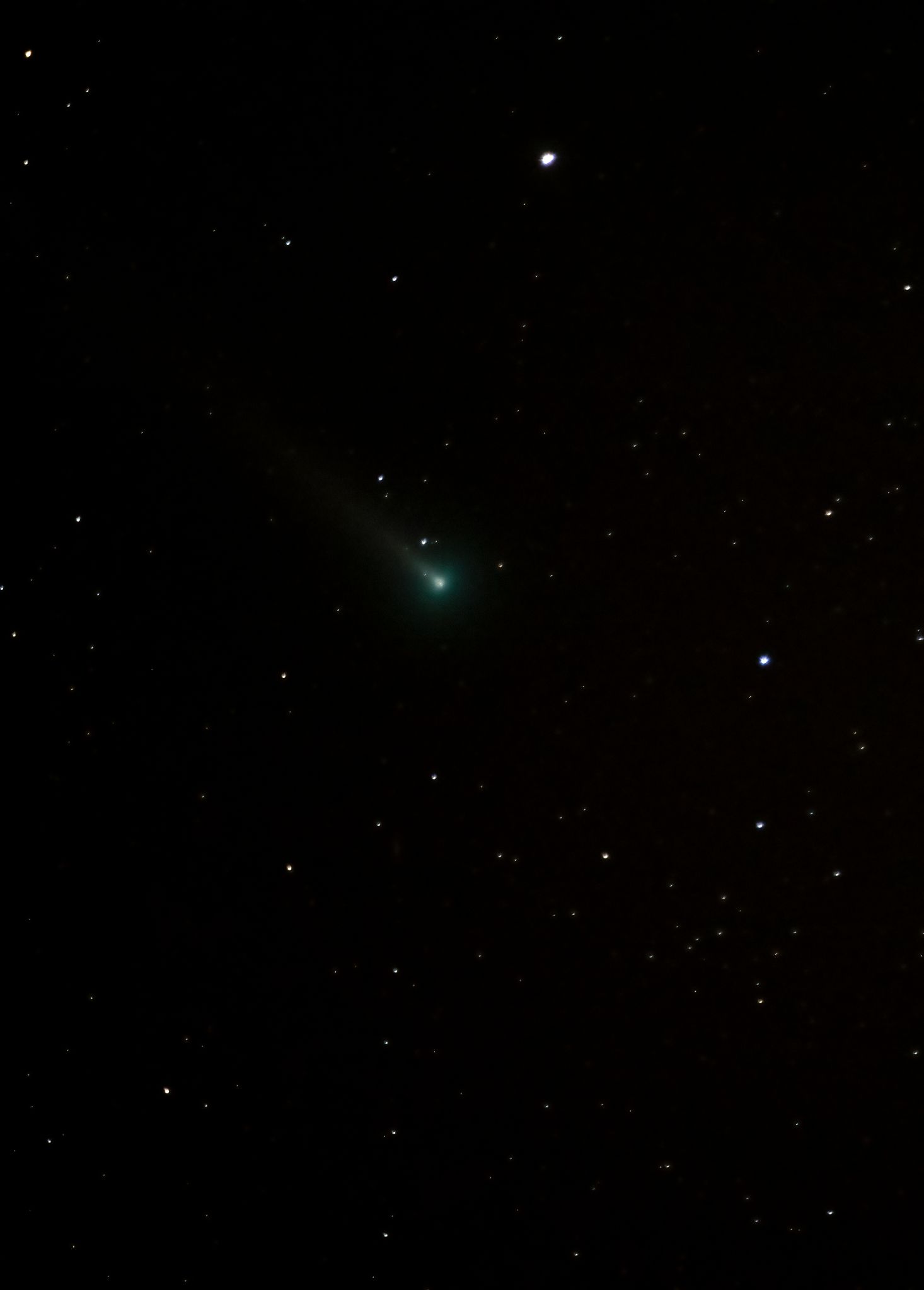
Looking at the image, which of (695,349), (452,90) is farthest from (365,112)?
(695,349)

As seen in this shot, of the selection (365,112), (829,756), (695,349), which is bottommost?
(829,756)

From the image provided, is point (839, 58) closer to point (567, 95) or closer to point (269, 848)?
point (567, 95)

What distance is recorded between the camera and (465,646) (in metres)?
0.34

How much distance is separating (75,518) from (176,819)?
0.12m

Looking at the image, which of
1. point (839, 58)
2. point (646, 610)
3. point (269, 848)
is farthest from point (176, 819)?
point (839, 58)

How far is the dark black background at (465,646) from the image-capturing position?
307mm

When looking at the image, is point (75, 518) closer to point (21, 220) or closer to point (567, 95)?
point (21, 220)

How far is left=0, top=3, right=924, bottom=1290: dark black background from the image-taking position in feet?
1.01

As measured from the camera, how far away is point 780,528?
0.31m

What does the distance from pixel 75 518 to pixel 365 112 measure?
0.58ft

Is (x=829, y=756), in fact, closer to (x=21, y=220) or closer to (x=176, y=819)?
(x=176, y=819)

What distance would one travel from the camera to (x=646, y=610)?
32 cm

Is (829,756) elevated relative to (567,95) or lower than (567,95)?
lower

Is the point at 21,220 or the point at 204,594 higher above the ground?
the point at 21,220
